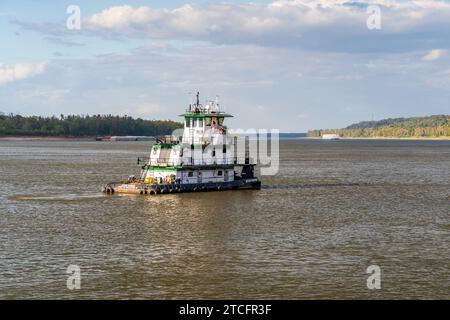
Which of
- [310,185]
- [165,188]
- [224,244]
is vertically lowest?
[224,244]

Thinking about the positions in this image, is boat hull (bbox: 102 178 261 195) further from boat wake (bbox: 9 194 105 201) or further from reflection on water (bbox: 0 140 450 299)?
boat wake (bbox: 9 194 105 201)

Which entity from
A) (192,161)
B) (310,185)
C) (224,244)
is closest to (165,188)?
(192,161)

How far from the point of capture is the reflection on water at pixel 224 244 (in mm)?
30578

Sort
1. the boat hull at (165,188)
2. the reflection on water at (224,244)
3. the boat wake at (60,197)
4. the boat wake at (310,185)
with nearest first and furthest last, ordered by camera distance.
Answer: the reflection on water at (224,244) < the boat hull at (165,188) < the boat wake at (60,197) < the boat wake at (310,185)

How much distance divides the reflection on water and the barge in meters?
1.60

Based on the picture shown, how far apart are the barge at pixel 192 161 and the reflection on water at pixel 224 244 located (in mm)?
1597

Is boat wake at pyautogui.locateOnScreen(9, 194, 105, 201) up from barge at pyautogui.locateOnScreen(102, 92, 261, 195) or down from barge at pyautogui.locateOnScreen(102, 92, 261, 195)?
down

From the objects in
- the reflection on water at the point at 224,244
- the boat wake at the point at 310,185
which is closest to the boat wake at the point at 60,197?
the reflection on water at the point at 224,244

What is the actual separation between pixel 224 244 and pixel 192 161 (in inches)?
959

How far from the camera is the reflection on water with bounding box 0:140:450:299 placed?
30578mm

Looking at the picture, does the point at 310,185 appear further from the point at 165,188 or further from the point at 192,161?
the point at 165,188

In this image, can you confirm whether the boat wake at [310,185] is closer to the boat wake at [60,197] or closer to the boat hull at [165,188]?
the boat hull at [165,188]

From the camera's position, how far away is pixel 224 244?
132ft

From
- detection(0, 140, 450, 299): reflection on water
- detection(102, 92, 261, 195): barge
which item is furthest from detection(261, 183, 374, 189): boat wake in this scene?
detection(102, 92, 261, 195): barge
